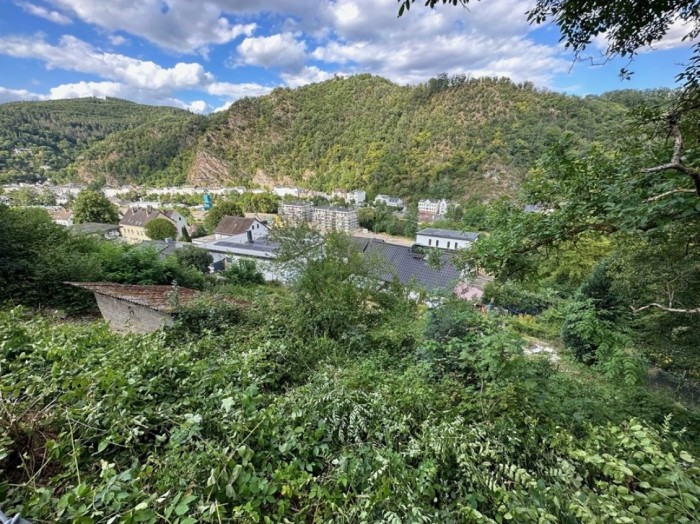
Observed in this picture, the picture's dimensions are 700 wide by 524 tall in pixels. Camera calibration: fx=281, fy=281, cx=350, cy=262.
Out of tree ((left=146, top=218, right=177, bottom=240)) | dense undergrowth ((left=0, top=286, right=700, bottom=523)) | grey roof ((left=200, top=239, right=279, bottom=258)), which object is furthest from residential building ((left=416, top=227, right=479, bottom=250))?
tree ((left=146, top=218, right=177, bottom=240))

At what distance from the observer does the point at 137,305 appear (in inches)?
195

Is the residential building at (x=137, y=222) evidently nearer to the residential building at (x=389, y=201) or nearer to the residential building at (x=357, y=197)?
the residential building at (x=357, y=197)

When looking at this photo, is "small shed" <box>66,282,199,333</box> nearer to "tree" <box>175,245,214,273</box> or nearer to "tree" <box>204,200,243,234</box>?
"tree" <box>175,245,214,273</box>

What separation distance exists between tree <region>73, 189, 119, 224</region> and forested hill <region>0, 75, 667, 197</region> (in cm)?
4666

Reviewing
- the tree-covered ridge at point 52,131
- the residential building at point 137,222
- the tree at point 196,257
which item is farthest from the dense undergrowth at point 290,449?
the tree-covered ridge at point 52,131

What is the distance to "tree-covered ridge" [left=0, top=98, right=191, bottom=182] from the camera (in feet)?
254

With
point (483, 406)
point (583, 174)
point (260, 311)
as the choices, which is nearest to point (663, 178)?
point (583, 174)

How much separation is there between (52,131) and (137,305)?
132 metres

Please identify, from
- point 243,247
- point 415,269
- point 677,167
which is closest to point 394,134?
point 243,247

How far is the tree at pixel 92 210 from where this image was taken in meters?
33.2

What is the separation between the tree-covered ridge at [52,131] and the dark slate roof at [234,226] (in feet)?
247

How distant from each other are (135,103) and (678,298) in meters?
169

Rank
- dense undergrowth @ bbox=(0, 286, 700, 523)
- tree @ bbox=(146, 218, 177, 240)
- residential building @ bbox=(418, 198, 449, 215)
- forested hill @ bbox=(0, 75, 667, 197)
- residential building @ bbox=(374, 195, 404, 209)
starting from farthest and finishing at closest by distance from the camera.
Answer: residential building @ bbox=(374, 195, 404, 209)
forested hill @ bbox=(0, 75, 667, 197)
residential building @ bbox=(418, 198, 449, 215)
tree @ bbox=(146, 218, 177, 240)
dense undergrowth @ bbox=(0, 286, 700, 523)

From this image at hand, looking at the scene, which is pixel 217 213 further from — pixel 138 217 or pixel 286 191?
pixel 286 191
